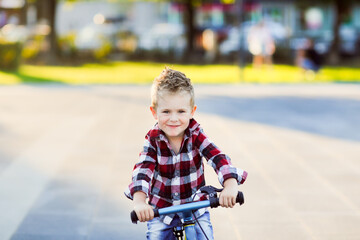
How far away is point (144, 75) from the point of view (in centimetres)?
1852

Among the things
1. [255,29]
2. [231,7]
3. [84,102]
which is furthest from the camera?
[231,7]

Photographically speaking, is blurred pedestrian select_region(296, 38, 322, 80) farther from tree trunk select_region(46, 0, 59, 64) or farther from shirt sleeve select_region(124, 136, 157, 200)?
shirt sleeve select_region(124, 136, 157, 200)

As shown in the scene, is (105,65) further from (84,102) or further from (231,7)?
(231,7)

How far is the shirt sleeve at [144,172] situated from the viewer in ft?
8.90

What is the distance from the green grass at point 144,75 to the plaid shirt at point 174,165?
1331cm

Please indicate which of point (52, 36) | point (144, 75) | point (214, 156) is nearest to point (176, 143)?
point (214, 156)

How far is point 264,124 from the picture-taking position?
29.9 ft

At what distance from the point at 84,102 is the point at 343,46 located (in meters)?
18.9

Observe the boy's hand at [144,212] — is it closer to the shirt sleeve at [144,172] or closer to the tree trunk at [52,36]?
the shirt sleeve at [144,172]

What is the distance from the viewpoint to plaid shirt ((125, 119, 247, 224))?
9.16 ft

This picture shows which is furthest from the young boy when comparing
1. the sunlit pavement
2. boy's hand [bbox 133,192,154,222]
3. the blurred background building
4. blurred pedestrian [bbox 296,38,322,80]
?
blurred pedestrian [bbox 296,38,322,80]

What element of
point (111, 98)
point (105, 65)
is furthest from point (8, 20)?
point (111, 98)

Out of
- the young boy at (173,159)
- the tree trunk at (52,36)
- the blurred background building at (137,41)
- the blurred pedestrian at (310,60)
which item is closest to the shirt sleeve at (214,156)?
the young boy at (173,159)

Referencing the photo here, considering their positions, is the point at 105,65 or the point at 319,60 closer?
the point at 319,60
